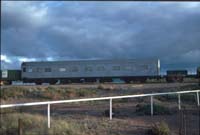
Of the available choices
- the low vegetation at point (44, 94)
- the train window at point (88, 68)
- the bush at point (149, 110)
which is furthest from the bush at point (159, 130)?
the train window at point (88, 68)

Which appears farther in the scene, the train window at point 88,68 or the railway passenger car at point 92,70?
the train window at point 88,68

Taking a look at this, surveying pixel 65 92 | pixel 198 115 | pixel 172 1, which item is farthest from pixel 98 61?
pixel 172 1

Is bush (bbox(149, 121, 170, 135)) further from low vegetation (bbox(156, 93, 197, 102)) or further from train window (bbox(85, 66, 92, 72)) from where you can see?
train window (bbox(85, 66, 92, 72))

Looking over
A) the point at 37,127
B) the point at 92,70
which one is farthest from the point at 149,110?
the point at 92,70

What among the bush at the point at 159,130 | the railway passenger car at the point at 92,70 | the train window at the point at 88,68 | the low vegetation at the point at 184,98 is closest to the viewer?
the bush at the point at 159,130

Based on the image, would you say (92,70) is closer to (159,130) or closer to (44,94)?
(44,94)

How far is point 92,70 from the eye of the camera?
64188mm

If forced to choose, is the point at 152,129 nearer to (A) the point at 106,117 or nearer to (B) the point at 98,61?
(A) the point at 106,117

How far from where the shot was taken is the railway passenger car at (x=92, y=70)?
208 feet

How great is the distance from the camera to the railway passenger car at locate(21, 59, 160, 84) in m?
63.5

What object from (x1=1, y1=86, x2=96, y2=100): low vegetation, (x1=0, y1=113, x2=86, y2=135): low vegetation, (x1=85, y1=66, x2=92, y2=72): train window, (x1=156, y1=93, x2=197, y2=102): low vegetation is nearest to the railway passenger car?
(x1=85, y1=66, x2=92, y2=72): train window

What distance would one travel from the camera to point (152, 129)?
555 inches

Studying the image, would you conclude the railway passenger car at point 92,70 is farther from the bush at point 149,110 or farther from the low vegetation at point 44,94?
the bush at point 149,110

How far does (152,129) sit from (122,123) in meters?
1.80
